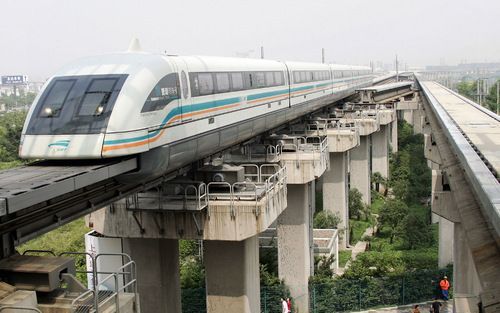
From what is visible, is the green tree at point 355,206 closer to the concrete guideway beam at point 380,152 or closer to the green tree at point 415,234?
the green tree at point 415,234

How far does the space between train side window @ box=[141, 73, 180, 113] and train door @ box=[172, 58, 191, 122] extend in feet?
0.56

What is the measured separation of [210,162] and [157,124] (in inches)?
206

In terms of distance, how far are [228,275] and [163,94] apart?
5932 mm

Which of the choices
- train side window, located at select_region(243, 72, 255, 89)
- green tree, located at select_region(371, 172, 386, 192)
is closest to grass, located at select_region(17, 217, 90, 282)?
train side window, located at select_region(243, 72, 255, 89)

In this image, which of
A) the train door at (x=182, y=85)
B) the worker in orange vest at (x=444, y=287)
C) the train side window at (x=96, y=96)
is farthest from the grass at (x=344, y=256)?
the train side window at (x=96, y=96)

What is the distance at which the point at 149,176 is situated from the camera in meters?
10.8

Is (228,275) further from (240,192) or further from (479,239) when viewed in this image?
(479,239)

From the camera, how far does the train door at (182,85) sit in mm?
11945

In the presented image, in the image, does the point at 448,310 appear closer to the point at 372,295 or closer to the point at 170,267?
the point at 372,295

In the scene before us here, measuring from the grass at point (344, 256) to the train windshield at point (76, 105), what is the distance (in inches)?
873

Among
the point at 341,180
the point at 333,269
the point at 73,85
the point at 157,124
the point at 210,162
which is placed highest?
the point at 73,85

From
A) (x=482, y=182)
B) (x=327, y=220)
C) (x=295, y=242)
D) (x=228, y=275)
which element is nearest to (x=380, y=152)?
(x=327, y=220)

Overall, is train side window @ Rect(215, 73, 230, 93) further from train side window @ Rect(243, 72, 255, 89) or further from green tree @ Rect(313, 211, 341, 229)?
green tree @ Rect(313, 211, 341, 229)

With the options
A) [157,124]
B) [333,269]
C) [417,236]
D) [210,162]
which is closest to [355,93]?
[417,236]
